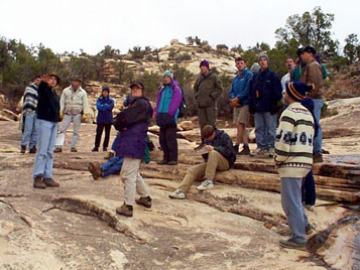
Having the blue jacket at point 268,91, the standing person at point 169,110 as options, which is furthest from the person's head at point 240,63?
the standing person at point 169,110

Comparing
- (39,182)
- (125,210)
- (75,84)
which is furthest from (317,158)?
(75,84)

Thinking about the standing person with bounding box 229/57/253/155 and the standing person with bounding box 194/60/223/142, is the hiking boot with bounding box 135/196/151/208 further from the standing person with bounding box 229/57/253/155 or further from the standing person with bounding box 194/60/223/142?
the standing person with bounding box 194/60/223/142

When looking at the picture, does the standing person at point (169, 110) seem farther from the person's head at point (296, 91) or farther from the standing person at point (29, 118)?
the standing person at point (29, 118)

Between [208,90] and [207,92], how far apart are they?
0.04 meters

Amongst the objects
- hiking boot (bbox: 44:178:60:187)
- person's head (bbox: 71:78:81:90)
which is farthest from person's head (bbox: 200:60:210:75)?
hiking boot (bbox: 44:178:60:187)

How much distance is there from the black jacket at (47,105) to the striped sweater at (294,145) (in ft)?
10.4

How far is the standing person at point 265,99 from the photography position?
253 inches

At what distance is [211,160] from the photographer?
5809 mm

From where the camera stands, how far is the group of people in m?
4.09

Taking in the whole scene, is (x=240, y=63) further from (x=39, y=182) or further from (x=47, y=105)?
(x=39, y=182)

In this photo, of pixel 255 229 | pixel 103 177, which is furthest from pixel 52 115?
pixel 255 229

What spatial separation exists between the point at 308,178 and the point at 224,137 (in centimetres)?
152

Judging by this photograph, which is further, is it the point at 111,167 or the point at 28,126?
the point at 28,126

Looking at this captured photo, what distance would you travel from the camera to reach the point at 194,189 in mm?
5723
